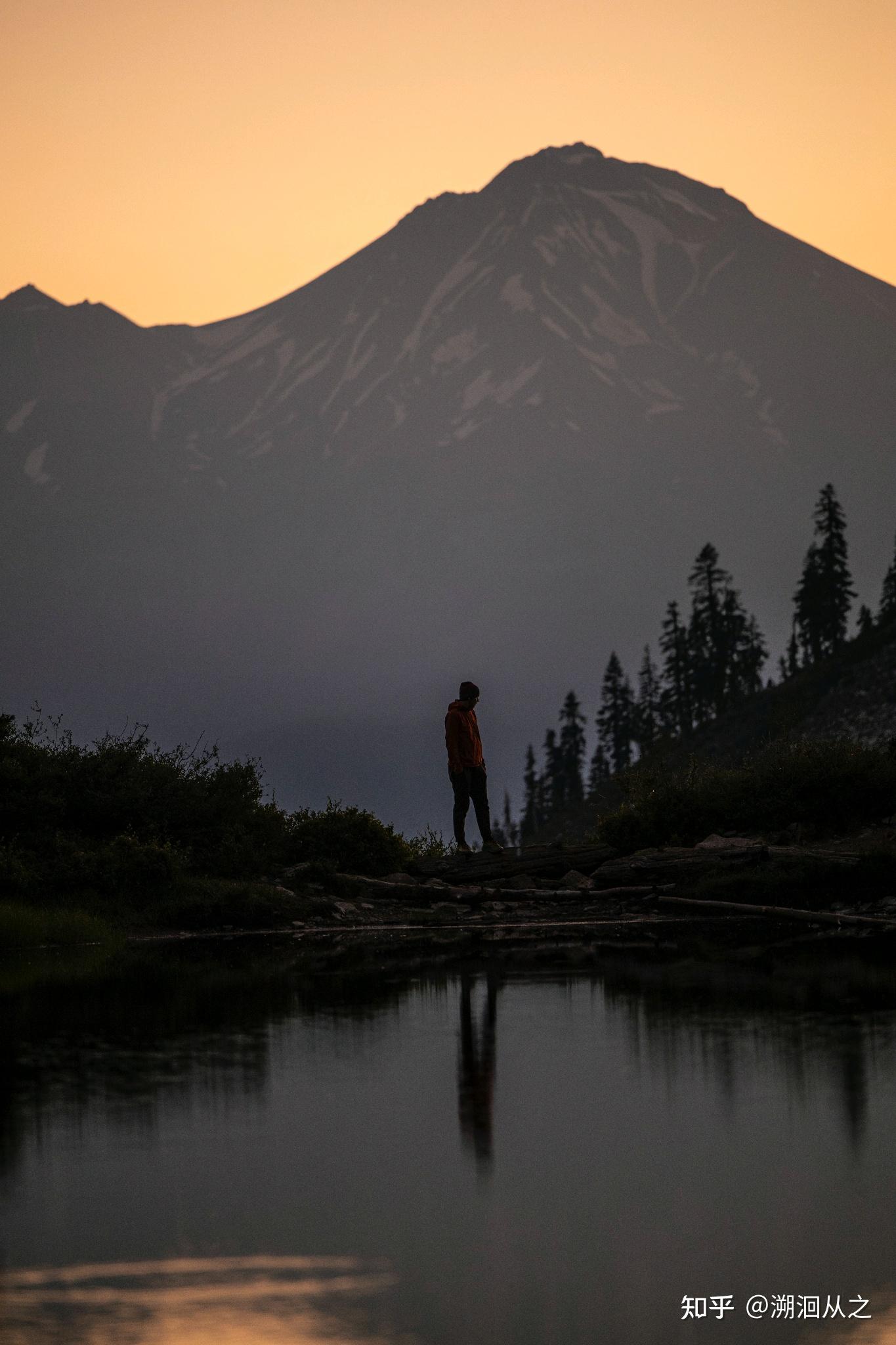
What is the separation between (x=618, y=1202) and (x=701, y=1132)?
4.42 feet

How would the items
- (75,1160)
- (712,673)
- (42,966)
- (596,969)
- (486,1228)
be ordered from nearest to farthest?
(486,1228)
(75,1160)
(596,969)
(42,966)
(712,673)

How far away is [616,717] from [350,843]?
394 ft

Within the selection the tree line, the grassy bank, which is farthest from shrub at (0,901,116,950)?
the tree line

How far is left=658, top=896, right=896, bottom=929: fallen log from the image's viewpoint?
1953 cm

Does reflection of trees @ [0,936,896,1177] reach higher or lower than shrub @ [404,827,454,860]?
lower

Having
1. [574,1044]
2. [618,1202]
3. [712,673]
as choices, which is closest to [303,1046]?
[574,1044]

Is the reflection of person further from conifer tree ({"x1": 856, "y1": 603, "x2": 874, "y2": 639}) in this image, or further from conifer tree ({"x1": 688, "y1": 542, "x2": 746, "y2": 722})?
conifer tree ({"x1": 688, "y1": 542, "x2": 746, "y2": 722})

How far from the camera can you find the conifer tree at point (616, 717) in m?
143

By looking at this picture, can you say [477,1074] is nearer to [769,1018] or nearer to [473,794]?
[769,1018]

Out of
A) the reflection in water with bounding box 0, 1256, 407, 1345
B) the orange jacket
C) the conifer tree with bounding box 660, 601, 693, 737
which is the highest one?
the conifer tree with bounding box 660, 601, 693, 737

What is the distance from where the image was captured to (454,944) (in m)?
18.8

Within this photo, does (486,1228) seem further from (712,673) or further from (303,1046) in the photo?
(712,673)

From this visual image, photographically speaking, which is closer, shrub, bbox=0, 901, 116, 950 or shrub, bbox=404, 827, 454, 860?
shrub, bbox=0, 901, 116, 950

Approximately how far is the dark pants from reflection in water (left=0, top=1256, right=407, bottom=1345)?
18423 mm
